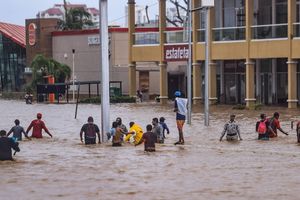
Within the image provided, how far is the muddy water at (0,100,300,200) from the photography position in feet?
55.0

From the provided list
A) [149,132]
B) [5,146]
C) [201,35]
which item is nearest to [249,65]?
[201,35]

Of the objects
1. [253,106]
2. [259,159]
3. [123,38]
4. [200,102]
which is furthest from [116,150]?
[123,38]

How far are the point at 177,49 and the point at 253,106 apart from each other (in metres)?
9.55

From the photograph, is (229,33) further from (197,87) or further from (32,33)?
(32,33)

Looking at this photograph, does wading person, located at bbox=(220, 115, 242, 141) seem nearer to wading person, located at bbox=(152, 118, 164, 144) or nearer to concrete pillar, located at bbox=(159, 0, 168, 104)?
wading person, located at bbox=(152, 118, 164, 144)

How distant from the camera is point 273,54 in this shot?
162 ft

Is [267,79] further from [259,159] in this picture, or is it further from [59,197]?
[59,197]

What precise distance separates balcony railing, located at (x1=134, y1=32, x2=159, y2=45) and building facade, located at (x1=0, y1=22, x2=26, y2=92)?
30861mm

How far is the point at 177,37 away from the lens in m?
57.3

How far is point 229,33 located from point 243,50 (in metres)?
2.11

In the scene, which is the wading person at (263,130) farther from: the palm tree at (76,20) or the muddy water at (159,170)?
the palm tree at (76,20)

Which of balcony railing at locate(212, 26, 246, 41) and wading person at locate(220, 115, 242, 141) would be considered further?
balcony railing at locate(212, 26, 246, 41)

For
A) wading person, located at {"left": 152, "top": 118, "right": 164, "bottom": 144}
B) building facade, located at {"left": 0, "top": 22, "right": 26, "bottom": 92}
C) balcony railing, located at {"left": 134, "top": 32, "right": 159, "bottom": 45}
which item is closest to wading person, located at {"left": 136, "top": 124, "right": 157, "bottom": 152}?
wading person, located at {"left": 152, "top": 118, "right": 164, "bottom": 144}

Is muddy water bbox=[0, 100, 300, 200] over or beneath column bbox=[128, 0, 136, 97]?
beneath
